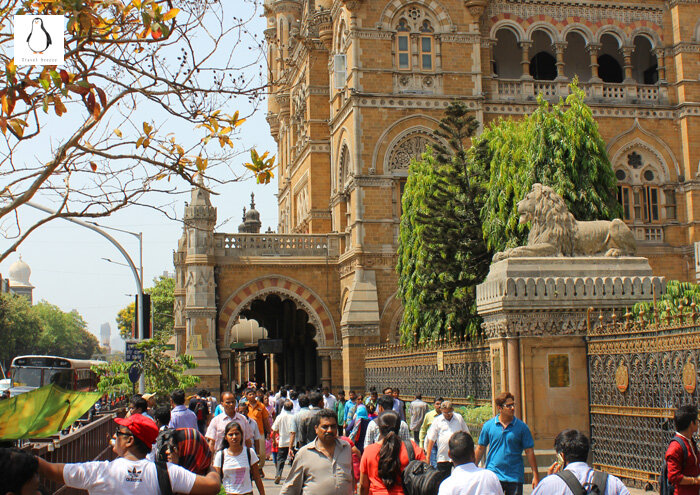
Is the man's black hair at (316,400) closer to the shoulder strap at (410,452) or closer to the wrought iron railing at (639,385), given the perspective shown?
the wrought iron railing at (639,385)

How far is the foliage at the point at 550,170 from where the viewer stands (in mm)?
24375

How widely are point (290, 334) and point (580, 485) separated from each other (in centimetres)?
3570

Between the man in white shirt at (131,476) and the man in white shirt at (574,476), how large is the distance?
205 cm

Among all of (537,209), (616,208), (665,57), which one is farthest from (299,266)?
(537,209)

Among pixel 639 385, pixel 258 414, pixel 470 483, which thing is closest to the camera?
pixel 470 483

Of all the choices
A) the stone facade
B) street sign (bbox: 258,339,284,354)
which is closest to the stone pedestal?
the stone facade

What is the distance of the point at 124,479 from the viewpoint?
560 centimetres

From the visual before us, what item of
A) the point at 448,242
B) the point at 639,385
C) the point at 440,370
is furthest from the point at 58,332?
the point at 639,385

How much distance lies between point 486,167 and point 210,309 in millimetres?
10639

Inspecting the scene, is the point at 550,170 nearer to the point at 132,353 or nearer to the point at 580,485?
the point at 132,353

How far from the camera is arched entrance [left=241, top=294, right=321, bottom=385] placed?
128ft

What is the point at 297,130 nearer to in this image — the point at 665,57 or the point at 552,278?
the point at 665,57

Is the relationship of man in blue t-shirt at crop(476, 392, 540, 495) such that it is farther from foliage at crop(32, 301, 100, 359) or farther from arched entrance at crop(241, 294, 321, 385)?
foliage at crop(32, 301, 100, 359)

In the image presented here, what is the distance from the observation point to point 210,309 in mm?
31594
